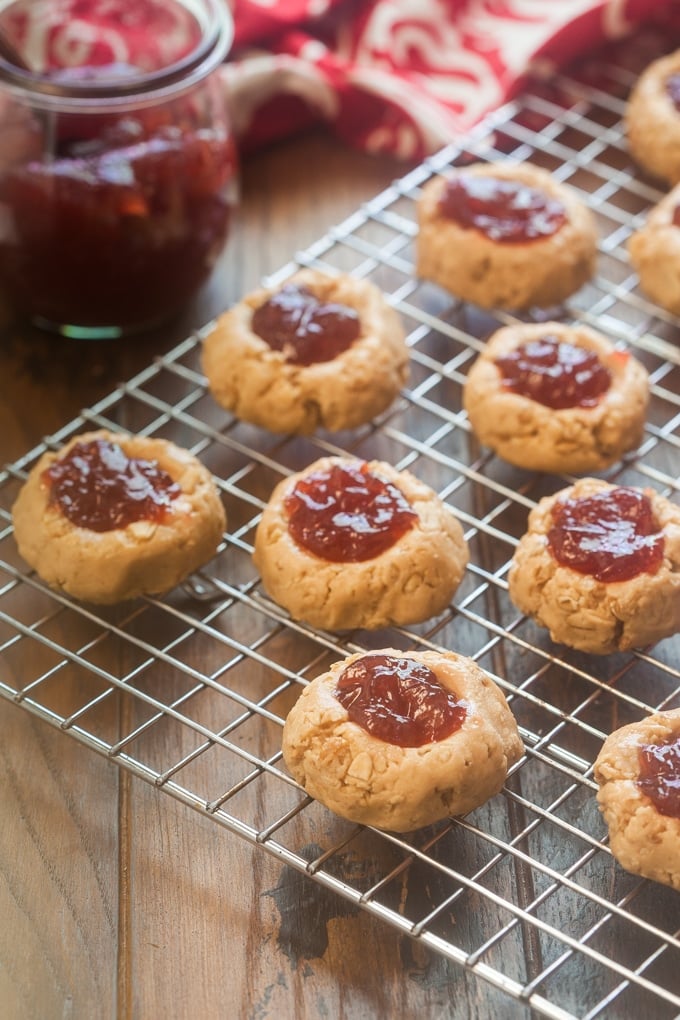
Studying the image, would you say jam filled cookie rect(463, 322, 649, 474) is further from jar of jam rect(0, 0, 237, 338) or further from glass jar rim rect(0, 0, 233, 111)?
glass jar rim rect(0, 0, 233, 111)

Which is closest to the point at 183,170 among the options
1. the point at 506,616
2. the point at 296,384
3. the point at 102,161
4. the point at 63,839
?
the point at 102,161

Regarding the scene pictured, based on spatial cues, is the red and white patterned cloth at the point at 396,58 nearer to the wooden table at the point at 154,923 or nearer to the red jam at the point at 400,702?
the red jam at the point at 400,702

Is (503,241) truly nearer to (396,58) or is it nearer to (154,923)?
(396,58)

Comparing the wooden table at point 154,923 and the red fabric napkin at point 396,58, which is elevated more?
the red fabric napkin at point 396,58

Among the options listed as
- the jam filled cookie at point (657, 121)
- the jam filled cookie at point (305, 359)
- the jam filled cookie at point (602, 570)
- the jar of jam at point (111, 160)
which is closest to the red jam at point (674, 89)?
the jam filled cookie at point (657, 121)

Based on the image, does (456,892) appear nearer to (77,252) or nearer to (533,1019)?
(533,1019)

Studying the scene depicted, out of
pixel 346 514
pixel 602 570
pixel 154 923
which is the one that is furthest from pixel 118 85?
pixel 154 923

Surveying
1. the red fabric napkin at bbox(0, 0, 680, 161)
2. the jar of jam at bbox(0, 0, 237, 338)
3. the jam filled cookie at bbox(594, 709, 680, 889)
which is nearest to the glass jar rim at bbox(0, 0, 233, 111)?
the jar of jam at bbox(0, 0, 237, 338)
